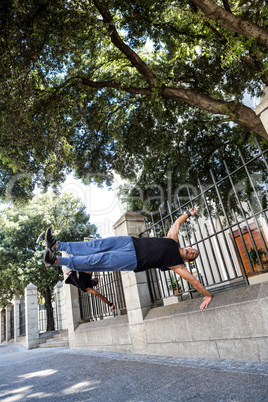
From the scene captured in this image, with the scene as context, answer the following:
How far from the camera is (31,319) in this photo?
576 inches

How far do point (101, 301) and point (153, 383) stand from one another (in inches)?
205

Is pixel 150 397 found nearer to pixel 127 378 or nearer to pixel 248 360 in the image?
pixel 127 378

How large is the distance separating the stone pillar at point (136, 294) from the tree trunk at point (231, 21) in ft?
14.3

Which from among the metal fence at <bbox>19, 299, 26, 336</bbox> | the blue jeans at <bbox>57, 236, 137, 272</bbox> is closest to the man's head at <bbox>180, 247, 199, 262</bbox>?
the blue jeans at <bbox>57, 236, 137, 272</bbox>

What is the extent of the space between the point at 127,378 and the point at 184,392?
3.75 ft

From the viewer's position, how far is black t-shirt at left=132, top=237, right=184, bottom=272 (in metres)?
4.28

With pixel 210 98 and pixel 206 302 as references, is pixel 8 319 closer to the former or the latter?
pixel 206 302

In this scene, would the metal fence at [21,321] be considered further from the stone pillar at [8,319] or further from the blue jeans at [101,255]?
the blue jeans at [101,255]

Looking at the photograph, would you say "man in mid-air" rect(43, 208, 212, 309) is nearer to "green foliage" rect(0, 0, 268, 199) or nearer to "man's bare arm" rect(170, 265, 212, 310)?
"man's bare arm" rect(170, 265, 212, 310)

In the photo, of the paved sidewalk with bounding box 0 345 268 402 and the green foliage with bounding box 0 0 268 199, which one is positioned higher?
the green foliage with bounding box 0 0 268 199

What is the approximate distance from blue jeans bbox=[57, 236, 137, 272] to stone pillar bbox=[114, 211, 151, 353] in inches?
65.0

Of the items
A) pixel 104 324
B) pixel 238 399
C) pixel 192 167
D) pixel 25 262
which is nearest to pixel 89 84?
pixel 192 167

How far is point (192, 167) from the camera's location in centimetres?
1072

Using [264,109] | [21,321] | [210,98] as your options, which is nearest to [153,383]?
[264,109]
